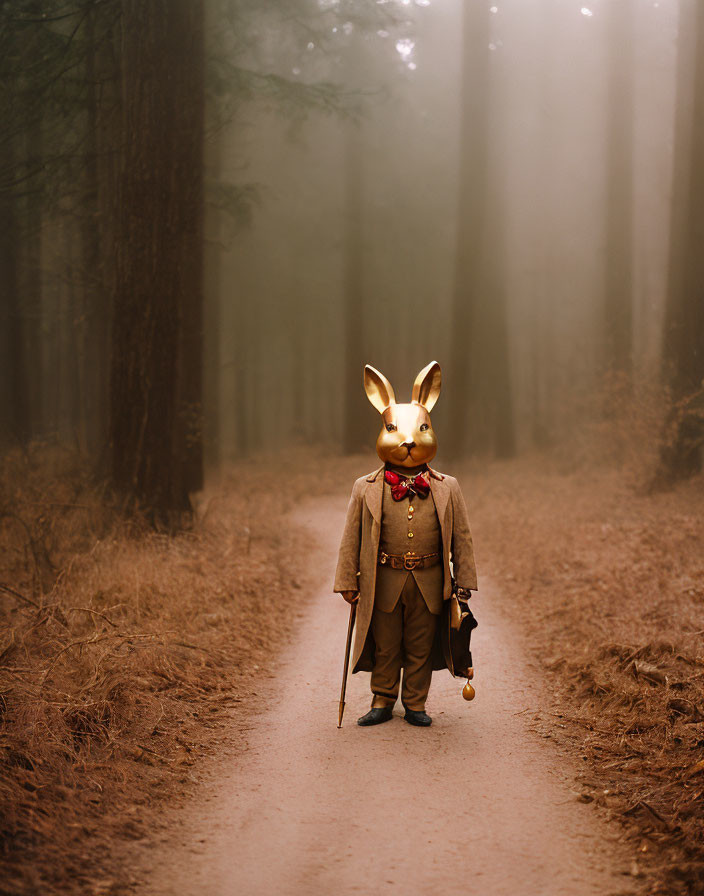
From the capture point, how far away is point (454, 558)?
4.75 meters

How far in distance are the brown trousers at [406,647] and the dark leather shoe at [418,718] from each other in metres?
0.03

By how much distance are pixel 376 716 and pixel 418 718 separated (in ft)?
0.87

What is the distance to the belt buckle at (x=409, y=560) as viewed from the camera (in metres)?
4.64

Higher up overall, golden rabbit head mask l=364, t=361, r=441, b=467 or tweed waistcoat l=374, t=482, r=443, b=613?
golden rabbit head mask l=364, t=361, r=441, b=467

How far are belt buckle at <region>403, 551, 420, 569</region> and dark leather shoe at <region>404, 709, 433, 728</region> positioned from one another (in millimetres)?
922

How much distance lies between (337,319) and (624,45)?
1300 centimetres

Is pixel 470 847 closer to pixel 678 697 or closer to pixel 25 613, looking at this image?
pixel 678 697

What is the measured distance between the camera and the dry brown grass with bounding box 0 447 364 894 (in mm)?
3336

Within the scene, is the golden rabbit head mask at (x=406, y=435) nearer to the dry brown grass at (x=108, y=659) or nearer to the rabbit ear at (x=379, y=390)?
the rabbit ear at (x=379, y=390)

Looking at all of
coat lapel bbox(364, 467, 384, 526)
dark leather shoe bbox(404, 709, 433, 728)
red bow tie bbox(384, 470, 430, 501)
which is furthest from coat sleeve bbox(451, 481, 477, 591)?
dark leather shoe bbox(404, 709, 433, 728)

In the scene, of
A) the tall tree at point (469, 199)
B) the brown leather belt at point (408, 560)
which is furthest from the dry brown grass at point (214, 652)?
the tall tree at point (469, 199)

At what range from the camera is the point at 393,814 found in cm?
361

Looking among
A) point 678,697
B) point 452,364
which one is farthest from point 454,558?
point 452,364

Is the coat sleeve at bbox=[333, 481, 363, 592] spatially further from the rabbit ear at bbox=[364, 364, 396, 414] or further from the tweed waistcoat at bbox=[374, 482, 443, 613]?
the rabbit ear at bbox=[364, 364, 396, 414]
